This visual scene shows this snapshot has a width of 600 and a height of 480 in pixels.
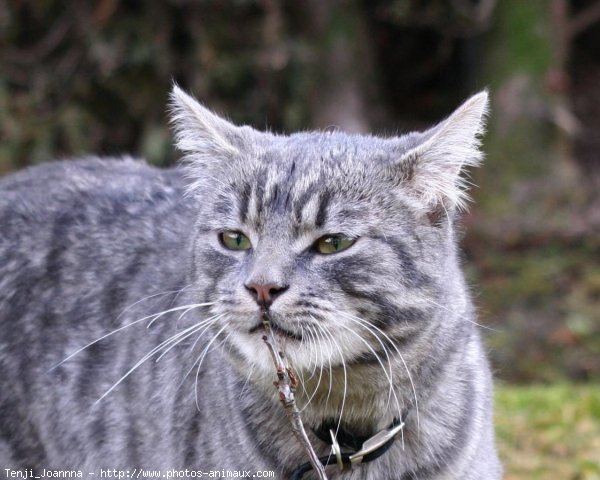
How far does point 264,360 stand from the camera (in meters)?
2.58

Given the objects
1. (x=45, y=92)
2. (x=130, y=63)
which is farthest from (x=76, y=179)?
(x=45, y=92)

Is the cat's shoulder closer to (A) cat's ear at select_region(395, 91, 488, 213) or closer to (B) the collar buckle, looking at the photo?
(A) cat's ear at select_region(395, 91, 488, 213)

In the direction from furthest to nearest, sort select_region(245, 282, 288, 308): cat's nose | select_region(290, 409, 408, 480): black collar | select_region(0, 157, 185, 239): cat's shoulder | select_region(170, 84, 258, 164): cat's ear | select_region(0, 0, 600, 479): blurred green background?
select_region(0, 0, 600, 479): blurred green background < select_region(0, 157, 185, 239): cat's shoulder < select_region(170, 84, 258, 164): cat's ear < select_region(290, 409, 408, 480): black collar < select_region(245, 282, 288, 308): cat's nose

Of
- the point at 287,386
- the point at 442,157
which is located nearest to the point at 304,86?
the point at 442,157

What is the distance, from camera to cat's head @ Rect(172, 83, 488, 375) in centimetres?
250

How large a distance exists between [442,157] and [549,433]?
2432mm

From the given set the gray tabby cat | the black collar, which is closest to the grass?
the gray tabby cat

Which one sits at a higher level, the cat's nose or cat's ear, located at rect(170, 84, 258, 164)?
cat's ear, located at rect(170, 84, 258, 164)

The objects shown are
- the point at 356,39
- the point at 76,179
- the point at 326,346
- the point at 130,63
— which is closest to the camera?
the point at 326,346

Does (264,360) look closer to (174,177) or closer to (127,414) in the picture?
(127,414)

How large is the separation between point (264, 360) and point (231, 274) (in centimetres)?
26

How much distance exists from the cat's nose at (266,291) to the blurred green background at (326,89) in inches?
196

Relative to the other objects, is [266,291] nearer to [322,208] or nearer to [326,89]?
[322,208]

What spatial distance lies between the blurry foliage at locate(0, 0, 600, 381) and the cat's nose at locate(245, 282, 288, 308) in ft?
16.9
